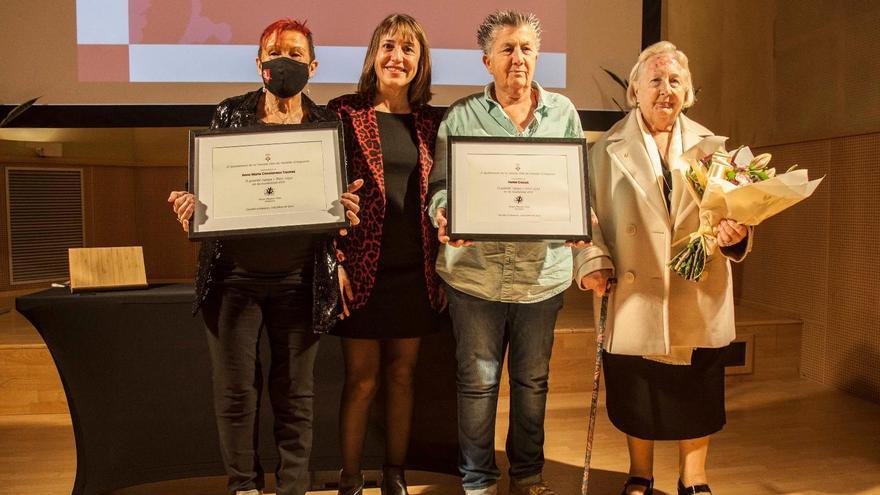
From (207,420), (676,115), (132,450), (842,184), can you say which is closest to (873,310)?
(842,184)

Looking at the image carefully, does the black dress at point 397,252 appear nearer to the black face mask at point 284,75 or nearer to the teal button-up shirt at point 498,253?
the teal button-up shirt at point 498,253

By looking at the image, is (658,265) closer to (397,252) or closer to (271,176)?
(397,252)

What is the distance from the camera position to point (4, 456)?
2.73 meters

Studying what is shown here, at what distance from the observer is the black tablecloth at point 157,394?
2203 millimetres

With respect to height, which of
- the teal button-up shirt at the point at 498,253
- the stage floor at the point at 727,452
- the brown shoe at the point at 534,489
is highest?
the teal button-up shirt at the point at 498,253

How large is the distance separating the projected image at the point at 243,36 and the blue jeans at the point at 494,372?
84.8 inches

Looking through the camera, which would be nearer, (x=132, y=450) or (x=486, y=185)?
(x=486, y=185)

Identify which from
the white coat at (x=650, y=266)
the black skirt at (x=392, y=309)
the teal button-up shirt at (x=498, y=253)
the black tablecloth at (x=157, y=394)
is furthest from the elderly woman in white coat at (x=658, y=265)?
the black tablecloth at (x=157, y=394)

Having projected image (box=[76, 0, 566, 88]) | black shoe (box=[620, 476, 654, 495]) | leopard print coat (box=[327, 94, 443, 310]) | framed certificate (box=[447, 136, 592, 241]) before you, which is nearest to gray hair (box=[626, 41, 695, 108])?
framed certificate (box=[447, 136, 592, 241])

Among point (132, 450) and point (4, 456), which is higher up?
point (132, 450)

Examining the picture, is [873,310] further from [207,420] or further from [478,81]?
[207,420]

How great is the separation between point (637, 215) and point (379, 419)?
1.14m

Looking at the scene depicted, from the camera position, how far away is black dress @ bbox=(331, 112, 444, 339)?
1974 millimetres

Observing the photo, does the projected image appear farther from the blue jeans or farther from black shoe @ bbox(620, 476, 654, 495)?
black shoe @ bbox(620, 476, 654, 495)
